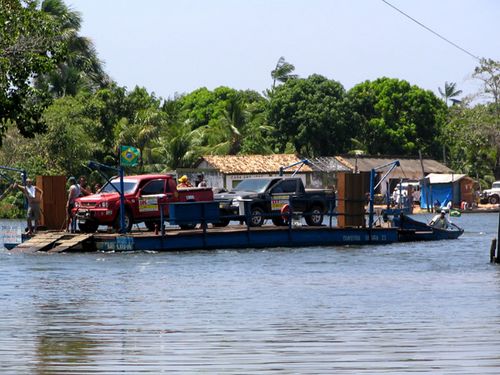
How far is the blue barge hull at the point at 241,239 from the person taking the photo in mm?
33062

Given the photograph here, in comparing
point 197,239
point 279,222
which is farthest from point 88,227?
point 279,222

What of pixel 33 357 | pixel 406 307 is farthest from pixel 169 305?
pixel 33 357

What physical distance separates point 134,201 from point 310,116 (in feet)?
188

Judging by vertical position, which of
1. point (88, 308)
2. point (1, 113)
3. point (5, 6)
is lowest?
point (88, 308)

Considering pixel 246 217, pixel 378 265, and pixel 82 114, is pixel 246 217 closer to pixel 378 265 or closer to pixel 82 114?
pixel 378 265

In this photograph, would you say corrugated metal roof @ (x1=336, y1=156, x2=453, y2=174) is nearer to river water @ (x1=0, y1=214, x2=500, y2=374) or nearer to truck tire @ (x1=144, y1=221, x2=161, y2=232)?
truck tire @ (x1=144, y1=221, x2=161, y2=232)

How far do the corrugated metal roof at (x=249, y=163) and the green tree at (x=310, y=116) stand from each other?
7.16 meters

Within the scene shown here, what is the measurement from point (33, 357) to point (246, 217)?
21.4 metres

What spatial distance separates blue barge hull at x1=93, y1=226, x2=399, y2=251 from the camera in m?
33.1

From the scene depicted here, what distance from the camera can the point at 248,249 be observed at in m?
35.9

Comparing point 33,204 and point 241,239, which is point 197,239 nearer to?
point 241,239

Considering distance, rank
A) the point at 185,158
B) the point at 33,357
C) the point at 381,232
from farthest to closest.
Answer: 1. the point at 185,158
2. the point at 381,232
3. the point at 33,357

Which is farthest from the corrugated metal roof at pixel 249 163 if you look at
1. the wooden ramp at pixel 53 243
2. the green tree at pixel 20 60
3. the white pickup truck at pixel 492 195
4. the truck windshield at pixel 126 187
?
the green tree at pixel 20 60

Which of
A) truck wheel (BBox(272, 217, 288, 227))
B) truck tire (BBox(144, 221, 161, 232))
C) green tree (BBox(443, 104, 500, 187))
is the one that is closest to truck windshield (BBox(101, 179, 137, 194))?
truck tire (BBox(144, 221, 161, 232))
